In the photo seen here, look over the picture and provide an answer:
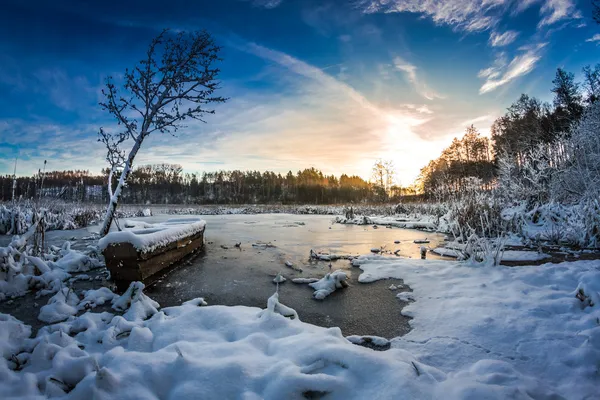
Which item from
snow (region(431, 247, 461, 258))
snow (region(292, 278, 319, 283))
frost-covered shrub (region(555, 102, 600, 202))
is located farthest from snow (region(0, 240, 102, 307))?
frost-covered shrub (region(555, 102, 600, 202))

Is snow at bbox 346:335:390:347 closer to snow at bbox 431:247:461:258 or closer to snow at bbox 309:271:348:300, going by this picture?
snow at bbox 309:271:348:300

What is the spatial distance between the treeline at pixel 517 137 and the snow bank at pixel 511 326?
7.59m

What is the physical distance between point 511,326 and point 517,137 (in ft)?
106

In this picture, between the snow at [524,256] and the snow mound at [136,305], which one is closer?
the snow mound at [136,305]

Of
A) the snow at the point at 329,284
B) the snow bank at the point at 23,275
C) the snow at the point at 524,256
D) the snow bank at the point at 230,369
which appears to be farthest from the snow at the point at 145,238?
the snow at the point at 524,256

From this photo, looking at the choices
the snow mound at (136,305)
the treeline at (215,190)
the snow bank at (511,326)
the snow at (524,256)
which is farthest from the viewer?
the treeline at (215,190)

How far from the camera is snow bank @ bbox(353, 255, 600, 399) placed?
A: 204 cm

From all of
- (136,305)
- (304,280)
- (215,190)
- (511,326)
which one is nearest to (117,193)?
(136,305)

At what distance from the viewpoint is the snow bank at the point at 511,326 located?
204 centimetres

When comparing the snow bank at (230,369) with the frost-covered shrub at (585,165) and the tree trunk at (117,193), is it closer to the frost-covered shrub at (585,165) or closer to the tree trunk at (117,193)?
the tree trunk at (117,193)

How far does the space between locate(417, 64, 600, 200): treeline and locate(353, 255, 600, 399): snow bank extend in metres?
7.59

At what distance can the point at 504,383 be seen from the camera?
1.84 metres

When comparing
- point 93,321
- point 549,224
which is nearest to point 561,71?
point 549,224

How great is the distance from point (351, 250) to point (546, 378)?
242 inches
